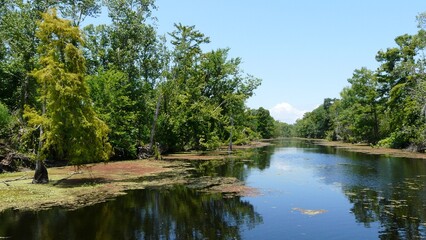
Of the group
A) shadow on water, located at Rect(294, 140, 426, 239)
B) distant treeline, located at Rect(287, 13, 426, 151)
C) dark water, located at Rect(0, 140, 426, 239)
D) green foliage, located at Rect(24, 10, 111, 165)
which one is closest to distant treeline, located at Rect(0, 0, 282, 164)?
green foliage, located at Rect(24, 10, 111, 165)

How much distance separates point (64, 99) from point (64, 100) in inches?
2.9

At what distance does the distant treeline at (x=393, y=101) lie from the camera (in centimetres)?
5981

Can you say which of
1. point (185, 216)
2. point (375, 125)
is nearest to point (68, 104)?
point (185, 216)

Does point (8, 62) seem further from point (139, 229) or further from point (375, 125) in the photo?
point (375, 125)

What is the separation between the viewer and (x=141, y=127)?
56.8 metres

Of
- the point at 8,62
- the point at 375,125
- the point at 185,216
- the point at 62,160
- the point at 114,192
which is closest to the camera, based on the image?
the point at 185,216

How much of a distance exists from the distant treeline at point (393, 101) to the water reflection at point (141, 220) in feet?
159

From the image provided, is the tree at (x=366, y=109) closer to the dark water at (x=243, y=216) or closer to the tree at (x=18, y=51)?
the dark water at (x=243, y=216)

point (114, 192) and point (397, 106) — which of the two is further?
point (397, 106)

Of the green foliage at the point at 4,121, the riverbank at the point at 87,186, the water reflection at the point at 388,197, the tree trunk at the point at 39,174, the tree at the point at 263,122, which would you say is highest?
the tree at the point at 263,122

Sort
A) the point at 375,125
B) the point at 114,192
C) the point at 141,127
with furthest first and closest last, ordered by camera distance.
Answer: the point at 375,125 < the point at 141,127 < the point at 114,192

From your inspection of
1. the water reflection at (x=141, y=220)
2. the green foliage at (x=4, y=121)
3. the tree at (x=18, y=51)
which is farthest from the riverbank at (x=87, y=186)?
the tree at (x=18, y=51)

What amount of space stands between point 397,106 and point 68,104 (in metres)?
71.4

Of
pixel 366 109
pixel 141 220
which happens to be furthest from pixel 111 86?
pixel 366 109
